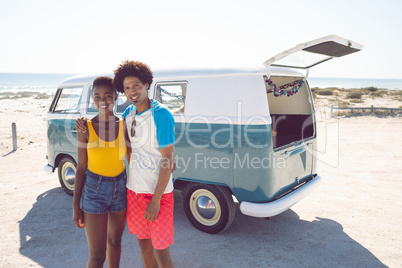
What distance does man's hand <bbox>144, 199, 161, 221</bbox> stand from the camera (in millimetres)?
2311

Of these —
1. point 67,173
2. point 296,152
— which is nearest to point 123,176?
point 296,152

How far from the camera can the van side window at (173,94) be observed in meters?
4.42

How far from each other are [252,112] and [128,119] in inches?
69.7

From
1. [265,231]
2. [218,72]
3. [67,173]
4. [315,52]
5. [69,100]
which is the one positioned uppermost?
[315,52]

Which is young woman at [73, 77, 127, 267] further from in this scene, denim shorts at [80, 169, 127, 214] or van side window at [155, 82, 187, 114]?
van side window at [155, 82, 187, 114]

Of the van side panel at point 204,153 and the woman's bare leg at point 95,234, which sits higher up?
the van side panel at point 204,153

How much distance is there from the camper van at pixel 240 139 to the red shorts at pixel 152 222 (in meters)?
1.59

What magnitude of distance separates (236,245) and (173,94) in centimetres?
224

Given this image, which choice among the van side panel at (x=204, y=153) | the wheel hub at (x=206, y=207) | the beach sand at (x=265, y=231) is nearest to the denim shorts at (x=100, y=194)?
the beach sand at (x=265, y=231)

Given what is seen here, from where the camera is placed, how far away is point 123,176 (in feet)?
8.44

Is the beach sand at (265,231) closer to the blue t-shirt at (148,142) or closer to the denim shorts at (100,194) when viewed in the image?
the denim shorts at (100,194)

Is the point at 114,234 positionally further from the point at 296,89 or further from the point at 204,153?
the point at 296,89

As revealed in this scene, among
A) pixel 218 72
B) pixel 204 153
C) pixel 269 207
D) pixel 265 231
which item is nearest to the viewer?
pixel 269 207

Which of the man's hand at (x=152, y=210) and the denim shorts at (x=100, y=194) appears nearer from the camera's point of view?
the man's hand at (x=152, y=210)
